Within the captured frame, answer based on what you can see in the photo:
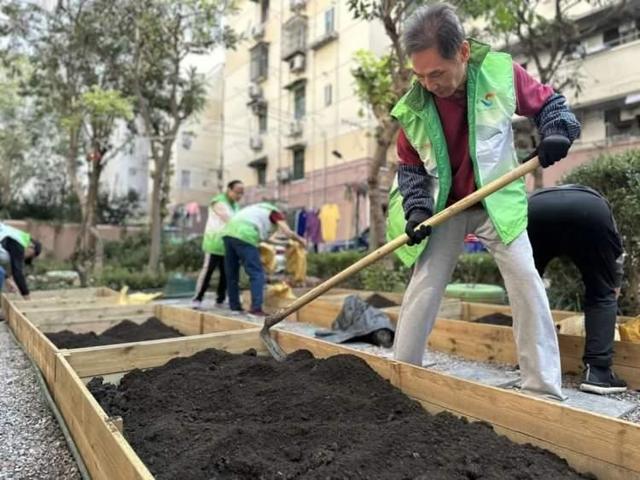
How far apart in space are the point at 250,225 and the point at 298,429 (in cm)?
391

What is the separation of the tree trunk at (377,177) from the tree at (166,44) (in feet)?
16.4

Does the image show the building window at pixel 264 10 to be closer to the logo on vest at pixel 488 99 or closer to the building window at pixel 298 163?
the building window at pixel 298 163

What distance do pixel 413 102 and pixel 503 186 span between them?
527 mm

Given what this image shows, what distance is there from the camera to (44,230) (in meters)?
18.0

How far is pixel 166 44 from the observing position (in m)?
10.7

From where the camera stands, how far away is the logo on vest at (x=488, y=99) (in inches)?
84.1

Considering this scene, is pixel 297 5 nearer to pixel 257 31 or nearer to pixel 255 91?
pixel 257 31

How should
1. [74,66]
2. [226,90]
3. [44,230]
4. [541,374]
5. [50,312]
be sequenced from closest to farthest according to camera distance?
1. [541,374]
2. [50,312]
3. [74,66]
4. [44,230]
5. [226,90]

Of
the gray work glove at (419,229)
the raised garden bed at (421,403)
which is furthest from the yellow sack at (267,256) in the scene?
the gray work glove at (419,229)


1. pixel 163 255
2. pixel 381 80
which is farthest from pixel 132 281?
pixel 381 80

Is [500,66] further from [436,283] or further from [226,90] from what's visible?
[226,90]

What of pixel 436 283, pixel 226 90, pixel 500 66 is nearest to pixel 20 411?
pixel 436 283

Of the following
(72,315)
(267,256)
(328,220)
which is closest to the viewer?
(72,315)

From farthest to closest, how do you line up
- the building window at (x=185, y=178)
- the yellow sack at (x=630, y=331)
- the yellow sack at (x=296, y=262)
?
1. the building window at (x=185, y=178)
2. the yellow sack at (x=296, y=262)
3. the yellow sack at (x=630, y=331)
